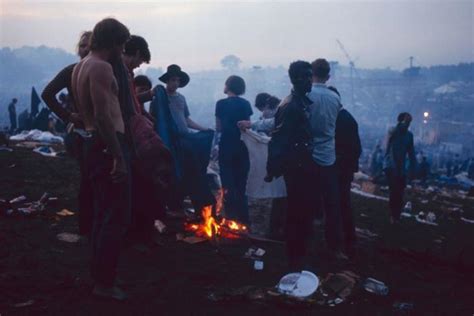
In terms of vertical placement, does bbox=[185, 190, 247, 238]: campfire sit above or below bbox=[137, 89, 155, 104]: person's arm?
below

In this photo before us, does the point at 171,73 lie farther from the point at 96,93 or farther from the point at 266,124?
the point at 96,93

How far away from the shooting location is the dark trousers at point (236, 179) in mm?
7129

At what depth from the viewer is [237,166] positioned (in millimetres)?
7137

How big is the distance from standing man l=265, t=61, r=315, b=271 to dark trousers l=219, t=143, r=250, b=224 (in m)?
2.17

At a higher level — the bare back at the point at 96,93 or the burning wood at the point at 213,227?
the bare back at the point at 96,93

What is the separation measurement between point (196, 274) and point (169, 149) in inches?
64.9

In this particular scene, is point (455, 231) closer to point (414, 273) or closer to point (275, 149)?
point (414, 273)

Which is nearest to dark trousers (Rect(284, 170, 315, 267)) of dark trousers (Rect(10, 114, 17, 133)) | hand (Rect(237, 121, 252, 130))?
hand (Rect(237, 121, 252, 130))

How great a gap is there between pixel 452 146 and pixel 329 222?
131 feet

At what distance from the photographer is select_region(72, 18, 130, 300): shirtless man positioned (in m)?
3.71

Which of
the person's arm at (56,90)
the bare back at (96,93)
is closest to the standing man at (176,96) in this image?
the person's arm at (56,90)

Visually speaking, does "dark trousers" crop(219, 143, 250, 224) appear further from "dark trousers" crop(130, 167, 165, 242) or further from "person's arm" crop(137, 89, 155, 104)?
A: "dark trousers" crop(130, 167, 165, 242)

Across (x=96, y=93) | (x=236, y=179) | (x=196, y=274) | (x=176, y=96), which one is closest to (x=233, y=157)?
(x=236, y=179)

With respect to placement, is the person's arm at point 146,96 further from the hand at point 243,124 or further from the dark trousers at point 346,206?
the dark trousers at point 346,206
